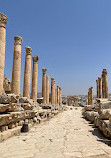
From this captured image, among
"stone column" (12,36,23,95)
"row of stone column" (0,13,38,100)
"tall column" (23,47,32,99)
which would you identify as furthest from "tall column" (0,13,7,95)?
"tall column" (23,47,32,99)

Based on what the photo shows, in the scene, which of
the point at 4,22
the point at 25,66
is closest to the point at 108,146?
the point at 4,22

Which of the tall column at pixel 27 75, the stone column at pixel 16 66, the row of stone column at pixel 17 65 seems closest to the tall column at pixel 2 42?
the row of stone column at pixel 17 65

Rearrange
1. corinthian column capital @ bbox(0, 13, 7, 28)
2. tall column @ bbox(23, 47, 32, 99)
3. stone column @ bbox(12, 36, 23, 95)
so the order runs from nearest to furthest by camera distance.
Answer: corinthian column capital @ bbox(0, 13, 7, 28) < stone column @ bbox(12, 36, 23, 95) < tall column @ bbox(23, 47, 32, 99)

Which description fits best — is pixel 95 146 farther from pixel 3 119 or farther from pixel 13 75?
pixel 13 75

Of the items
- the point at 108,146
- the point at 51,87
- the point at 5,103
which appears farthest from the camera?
the point at 51,87

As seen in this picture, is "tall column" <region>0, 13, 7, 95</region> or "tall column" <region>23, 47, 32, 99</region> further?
"tall column" <region>23, 47, 32, 99</region>

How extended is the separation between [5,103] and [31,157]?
2.91 m

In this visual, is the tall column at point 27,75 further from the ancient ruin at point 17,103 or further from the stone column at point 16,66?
the stone column at point 16,66

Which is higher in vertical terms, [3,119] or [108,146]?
[3,119]

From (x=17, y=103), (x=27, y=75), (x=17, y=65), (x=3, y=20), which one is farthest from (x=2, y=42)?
(x=27, y=75)

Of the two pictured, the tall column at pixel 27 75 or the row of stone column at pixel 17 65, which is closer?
the row of stone column at pixel 17 65

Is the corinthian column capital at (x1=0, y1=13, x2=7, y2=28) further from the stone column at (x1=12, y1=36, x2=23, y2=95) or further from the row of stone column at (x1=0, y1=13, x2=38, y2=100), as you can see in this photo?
the stone column at (x1=12, y1=36, x2=23, y2=95)

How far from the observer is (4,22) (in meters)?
9.58

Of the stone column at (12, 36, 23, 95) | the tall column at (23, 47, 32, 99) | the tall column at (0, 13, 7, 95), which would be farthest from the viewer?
the tall column at (23, 47, 32, 99)
